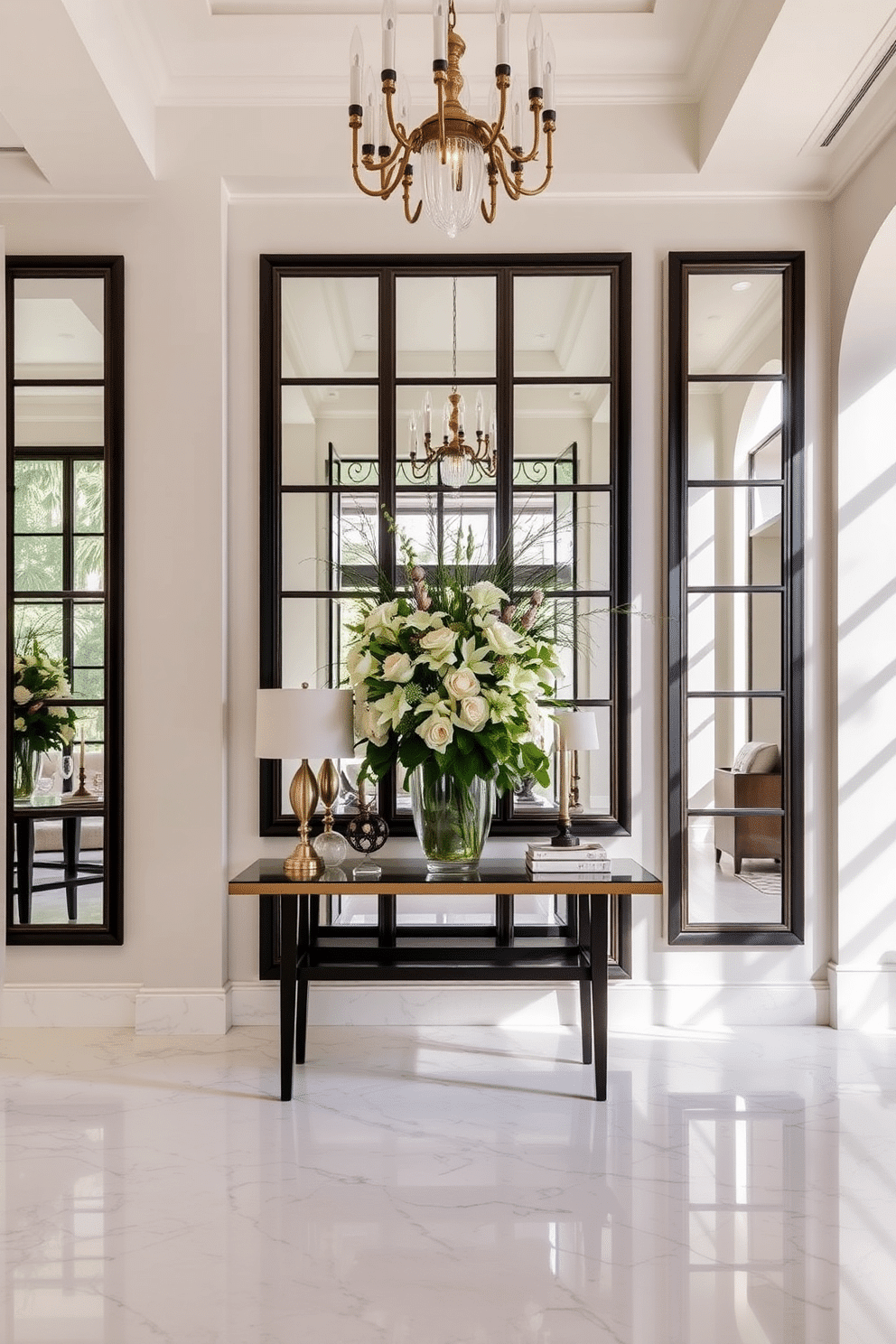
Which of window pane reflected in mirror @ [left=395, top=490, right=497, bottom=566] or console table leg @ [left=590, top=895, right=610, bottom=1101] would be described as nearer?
console table leg @ [left=590, top=895, right=610, bottom=1101]

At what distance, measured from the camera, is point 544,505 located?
3648 millimetres

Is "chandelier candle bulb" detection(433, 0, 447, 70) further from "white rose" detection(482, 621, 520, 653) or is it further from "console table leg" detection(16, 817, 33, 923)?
"console table leg" detection(16, 817, 33, 923)

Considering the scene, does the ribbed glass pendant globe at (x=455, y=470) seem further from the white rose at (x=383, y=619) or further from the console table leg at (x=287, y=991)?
the console table leg at (x=287, y=991)

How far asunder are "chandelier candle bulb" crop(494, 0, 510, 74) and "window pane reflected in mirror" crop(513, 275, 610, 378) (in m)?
1.56

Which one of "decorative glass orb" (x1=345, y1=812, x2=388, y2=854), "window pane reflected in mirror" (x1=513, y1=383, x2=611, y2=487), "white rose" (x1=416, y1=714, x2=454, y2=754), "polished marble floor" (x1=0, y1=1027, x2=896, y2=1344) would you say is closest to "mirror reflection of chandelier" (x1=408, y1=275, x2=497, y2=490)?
"window pane reflected in mirror" (x1=513, y1=383, x2=611, y2=487)

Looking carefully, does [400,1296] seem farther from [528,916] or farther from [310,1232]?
[528,916]

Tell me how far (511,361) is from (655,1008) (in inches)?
98.8

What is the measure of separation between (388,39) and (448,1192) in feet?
8.91

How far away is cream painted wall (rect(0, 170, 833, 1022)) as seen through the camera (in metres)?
3.53

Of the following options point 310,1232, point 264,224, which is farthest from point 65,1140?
point 264,224

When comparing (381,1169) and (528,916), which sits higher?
(528,916)

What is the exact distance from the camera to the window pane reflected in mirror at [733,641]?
3.64 meters

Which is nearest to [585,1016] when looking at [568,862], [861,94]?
[568,862]

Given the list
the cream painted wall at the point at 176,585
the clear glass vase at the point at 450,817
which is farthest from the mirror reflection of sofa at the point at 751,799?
the cream painted wall at the point at 176,585
